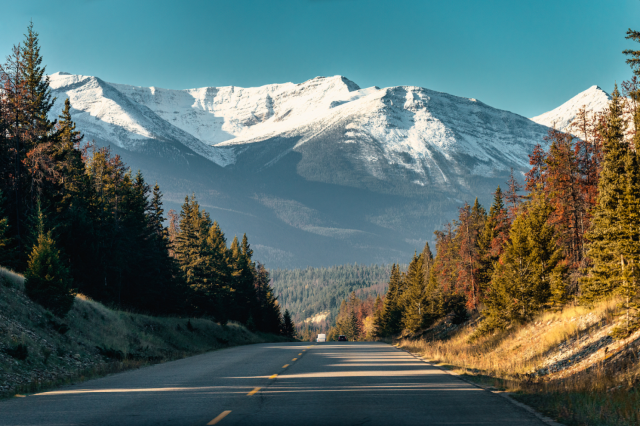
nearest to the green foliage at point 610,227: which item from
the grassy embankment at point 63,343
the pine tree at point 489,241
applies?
the grassy embankment at point 63,343

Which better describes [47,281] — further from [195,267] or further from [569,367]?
[195,267]

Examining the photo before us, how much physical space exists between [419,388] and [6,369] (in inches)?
457

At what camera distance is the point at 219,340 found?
50.4 metres

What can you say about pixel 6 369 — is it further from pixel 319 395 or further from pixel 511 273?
pixel 511 273

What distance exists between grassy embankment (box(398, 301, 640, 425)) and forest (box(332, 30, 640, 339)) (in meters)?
1.11

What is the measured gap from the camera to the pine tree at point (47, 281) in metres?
23.0

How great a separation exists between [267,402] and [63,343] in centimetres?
1404

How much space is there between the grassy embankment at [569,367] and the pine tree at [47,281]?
16.2 m

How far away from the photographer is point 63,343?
21.3 meters

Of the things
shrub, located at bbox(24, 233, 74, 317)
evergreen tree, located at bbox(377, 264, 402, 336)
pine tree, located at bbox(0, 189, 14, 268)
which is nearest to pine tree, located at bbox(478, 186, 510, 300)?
evergreen tree, located at bbox(377, 264, 402, 336)

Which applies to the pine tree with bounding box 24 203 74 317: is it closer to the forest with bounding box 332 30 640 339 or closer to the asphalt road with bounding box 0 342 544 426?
the asphalt road with bounding box 0 342 544 426

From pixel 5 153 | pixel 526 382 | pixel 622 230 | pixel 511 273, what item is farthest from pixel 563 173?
pixel 5 153

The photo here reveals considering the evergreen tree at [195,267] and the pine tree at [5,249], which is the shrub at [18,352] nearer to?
the pine tree at [5,249]

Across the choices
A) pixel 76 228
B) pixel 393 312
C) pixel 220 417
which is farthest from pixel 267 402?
pixel 393 312
